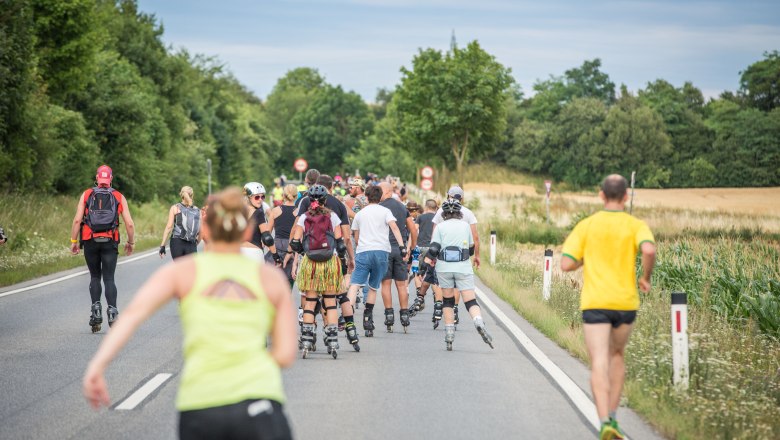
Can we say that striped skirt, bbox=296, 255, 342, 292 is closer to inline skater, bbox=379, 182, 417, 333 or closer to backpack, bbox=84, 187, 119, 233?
inline skater, bbox=379, 182, 417, 333

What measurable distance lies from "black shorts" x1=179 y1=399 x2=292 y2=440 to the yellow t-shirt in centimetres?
372

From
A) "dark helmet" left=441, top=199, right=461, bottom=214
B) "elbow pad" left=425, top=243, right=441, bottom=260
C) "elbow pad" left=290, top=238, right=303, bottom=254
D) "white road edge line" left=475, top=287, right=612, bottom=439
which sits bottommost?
"white road edge line" left=475, top=287, right=612, bottom=439

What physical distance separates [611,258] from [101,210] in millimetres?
7326

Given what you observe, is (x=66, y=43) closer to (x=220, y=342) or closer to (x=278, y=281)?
(x=278, y=281)

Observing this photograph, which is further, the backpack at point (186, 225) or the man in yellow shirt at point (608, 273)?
the backpack at point (186, 225)

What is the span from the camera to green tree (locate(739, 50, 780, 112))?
114m

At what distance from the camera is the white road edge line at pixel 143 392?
335 inches

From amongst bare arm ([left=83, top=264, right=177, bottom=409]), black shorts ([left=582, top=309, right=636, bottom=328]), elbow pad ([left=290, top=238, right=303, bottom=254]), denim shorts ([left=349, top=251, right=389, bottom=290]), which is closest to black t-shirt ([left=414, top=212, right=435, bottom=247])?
denim shorts ([left=349, top=251, right=389, bottom=290])

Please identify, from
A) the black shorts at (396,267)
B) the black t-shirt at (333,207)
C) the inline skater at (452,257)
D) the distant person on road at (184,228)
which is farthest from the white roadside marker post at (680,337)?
the distant person on road at (184,228)

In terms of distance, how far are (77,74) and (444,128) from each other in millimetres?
32541

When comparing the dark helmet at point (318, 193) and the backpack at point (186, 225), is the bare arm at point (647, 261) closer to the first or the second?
the dark helmet at point (318, 193)

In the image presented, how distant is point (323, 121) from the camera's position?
464 feet

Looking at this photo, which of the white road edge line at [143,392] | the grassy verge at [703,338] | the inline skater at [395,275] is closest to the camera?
the grassy verge at [703,338]

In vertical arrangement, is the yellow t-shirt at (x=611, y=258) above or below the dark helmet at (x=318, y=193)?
below
